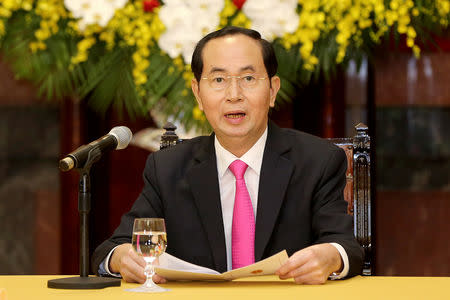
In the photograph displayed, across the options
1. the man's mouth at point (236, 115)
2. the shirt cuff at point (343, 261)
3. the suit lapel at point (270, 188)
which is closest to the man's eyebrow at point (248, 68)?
the man's mouth at point (236, 115)

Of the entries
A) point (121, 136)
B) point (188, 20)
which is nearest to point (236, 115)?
point (121, 136)

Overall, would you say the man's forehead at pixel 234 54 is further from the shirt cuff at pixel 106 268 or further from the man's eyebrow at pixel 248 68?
the shirt cuff at pixel 106 268

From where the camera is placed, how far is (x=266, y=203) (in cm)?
227

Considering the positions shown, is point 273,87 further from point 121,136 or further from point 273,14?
point 121,136

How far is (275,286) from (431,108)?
92.0 inches

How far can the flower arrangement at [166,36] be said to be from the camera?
2.90 meters

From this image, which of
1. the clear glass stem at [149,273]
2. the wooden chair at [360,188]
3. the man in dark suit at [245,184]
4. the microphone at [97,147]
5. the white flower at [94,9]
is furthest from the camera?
the white flower at [94,9]

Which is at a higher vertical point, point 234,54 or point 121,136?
point 234,54

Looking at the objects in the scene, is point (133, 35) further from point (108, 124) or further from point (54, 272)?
point (54, 272)

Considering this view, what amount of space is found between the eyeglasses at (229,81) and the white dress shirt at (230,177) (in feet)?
0.62

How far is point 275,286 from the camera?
1897 millimetres

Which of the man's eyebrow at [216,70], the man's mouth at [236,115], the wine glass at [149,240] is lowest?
the wine glass at [149,240]

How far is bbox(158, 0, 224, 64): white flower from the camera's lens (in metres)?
2.87

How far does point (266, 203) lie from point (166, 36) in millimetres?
951
